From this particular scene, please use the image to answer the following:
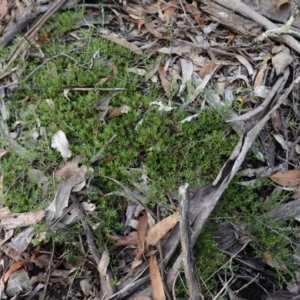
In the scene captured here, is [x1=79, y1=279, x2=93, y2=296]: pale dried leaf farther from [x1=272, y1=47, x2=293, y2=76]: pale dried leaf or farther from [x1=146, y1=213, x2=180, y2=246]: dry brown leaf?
[x1=272, y1=47, x2=293, y2=76]: pale dried leaf

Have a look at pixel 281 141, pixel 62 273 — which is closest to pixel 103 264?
pixel 62 273

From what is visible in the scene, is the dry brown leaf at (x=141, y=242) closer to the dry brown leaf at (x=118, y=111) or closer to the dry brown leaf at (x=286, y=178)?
the dry brown leaf at (x=118, y=111)

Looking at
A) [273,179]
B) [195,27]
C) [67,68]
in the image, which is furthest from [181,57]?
[273,179]

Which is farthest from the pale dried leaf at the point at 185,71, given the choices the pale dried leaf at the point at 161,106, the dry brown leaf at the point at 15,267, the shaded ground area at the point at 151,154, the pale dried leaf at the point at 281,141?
the dry brown leaf at the point at 15,267

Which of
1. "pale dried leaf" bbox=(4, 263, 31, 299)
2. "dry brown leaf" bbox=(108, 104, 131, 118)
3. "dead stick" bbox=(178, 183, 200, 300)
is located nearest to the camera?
"dead stick" bbox=(178, 183, 200, 300)

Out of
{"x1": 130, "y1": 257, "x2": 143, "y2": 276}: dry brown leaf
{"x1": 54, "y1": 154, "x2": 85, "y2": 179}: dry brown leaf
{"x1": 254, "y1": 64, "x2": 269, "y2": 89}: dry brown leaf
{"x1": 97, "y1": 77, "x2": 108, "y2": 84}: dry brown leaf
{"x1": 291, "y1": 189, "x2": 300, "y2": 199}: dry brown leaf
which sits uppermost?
{"x1": 97, "y1": 77, "x2": 108, "y2": 84}: dry brown leaf

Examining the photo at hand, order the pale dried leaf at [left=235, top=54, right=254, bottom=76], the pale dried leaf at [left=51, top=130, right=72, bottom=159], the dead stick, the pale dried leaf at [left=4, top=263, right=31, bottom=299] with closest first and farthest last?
the dead stick < the pale dried leaf at [left=4, top=263, right=31, bottom=299] < the pale dried leaf at [left=51, top=130, right=72, bottom=159] < the pale dried leaf at [left=235, top=54, right=254, bottom=76]

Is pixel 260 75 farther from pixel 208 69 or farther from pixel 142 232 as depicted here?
pixel 142 232

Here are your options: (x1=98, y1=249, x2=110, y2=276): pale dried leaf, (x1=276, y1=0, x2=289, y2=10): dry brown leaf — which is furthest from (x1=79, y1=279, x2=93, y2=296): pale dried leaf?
(x1=276, y1=0, x2=289, y2=10): dry brown leaf
